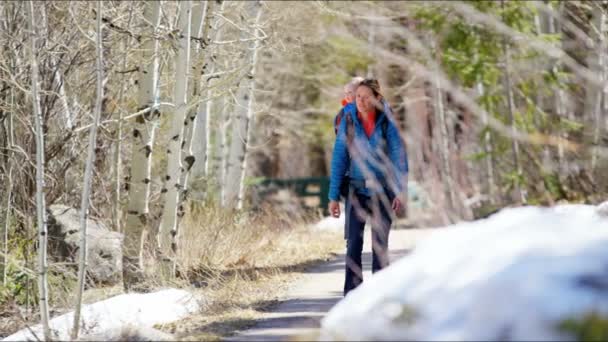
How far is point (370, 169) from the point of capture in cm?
987

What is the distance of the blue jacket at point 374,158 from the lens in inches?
386

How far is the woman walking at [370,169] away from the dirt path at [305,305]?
0.66m

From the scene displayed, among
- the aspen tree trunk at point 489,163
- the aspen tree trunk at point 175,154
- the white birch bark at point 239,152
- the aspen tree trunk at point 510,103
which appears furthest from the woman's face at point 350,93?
the aspen tree trunk at point 489,163

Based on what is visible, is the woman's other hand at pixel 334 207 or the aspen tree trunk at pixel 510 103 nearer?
the woman's other hand at pixel 334 207

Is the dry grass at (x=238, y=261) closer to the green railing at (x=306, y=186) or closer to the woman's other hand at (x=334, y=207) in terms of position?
the woman's other hand at (x=334, y=207)

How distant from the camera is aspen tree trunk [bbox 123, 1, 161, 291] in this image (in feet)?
43.3

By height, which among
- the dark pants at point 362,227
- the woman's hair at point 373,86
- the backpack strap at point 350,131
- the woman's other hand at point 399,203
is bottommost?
the dark pants at point 362,227

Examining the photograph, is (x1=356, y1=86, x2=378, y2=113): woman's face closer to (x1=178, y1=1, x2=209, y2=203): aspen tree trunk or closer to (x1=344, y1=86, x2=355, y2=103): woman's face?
(x1=344, y1=86, x2=355, y2=103): woman's face

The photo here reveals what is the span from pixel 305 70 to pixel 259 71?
14.2 feet

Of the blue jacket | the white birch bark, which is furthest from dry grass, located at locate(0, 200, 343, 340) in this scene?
the white birch bark

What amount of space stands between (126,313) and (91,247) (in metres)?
4.43

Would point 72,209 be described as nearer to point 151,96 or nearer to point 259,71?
point 151,96

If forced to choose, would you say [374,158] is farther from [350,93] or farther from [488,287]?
[488,287]

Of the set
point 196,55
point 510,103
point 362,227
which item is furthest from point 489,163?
point 362,227
